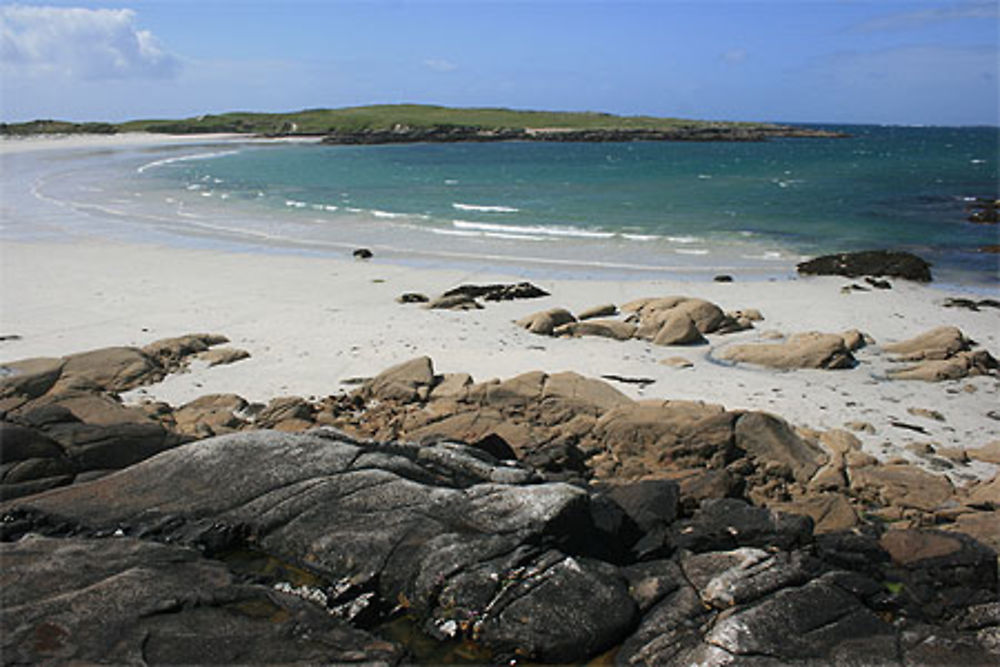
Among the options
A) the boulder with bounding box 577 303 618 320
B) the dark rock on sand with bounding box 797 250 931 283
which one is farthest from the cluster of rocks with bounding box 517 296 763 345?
the dark rock on sand with bounding box 797 250 931 283

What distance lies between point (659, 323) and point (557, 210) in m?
25.8

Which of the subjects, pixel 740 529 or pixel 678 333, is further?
pixel 678 333

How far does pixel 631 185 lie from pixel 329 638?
179 ft

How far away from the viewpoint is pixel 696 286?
23.2m

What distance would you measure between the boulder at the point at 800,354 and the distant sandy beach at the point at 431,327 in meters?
0.30

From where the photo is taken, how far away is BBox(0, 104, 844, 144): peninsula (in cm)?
13725

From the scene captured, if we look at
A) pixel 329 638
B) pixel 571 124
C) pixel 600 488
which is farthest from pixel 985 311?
pixel 571 124

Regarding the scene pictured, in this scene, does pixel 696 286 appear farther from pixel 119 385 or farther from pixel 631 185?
pixel 631 185

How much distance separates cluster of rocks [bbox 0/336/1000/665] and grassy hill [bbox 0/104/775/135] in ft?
476

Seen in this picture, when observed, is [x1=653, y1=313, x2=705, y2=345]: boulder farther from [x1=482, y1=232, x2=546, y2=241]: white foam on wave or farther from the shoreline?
[x1=482, y1=232, x2=546, y2=241]: white foam on wave

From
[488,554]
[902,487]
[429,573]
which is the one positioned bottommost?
[902,487]

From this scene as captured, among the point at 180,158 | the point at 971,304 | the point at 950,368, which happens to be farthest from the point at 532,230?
the point at 180,158

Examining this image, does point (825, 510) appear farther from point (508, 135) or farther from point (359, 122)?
point (359, 122)

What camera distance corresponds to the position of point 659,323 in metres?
17.0
